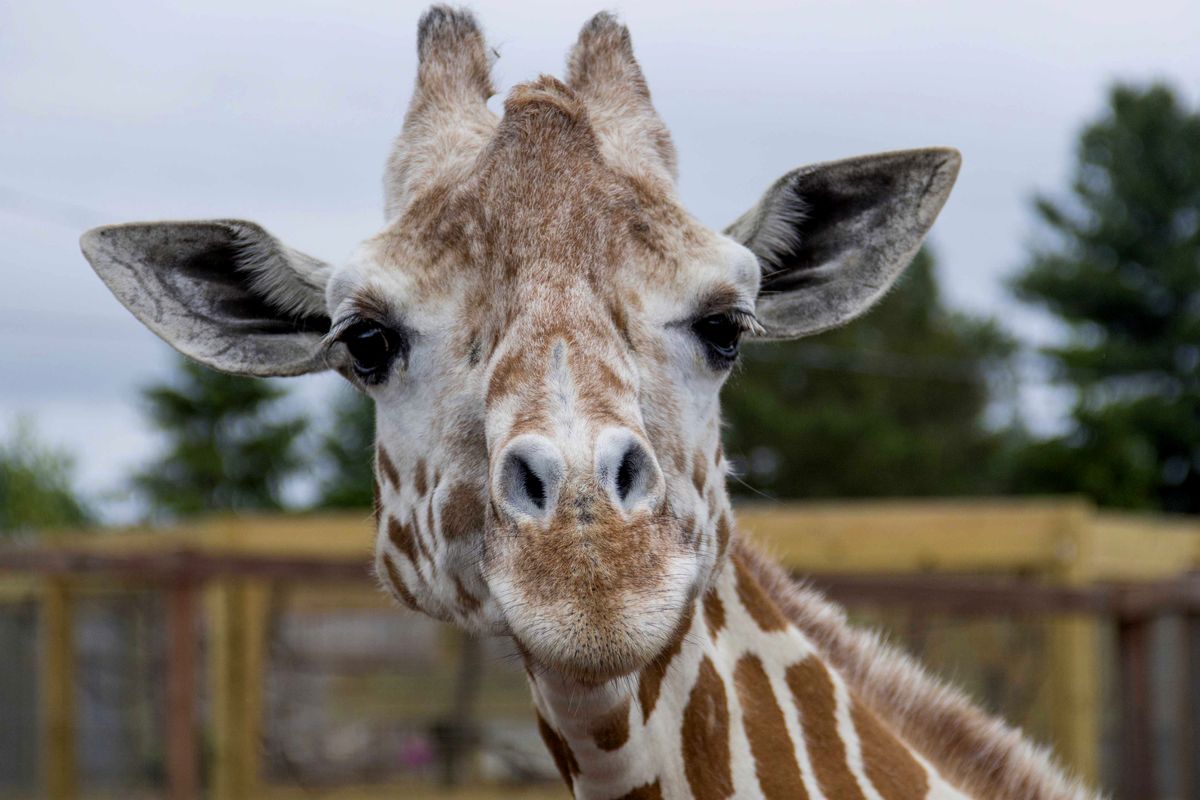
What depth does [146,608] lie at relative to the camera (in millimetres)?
13562

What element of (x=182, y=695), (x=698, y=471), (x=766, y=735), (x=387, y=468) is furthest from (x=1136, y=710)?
(x=387, y=468)

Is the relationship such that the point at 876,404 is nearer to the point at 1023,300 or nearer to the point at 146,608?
the point at 1023,300

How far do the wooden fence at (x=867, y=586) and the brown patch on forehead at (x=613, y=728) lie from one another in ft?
20.8

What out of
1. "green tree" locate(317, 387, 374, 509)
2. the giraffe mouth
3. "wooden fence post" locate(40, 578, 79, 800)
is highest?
the giraffe mouth

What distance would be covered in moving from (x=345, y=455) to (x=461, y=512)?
40741 millimetres

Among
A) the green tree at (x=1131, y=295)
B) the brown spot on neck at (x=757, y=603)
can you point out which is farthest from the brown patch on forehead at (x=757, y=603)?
the green tree at (x=1131, y=295)

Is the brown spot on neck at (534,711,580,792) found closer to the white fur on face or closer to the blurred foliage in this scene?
the white fur on face

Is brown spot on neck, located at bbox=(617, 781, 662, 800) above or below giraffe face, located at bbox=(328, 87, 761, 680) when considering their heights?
below

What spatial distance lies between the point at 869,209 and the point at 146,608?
11650 millimetres

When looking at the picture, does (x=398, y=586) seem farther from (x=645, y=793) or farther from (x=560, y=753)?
(x=645, y=793)

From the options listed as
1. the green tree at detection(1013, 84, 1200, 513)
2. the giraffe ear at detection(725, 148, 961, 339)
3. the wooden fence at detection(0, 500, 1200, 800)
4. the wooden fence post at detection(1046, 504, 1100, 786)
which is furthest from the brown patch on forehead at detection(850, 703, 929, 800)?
the green tree at detection(1013, 84, 1200, 513)

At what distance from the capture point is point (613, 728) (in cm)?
276

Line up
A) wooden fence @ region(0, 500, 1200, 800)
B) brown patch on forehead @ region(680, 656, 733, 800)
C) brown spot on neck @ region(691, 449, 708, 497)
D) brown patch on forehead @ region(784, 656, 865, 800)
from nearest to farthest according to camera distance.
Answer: brown spot on neck @ region(691, 449, 708, 497)
brown patch on forehead @ region(680, 656, 733, 800)
brown patch on forehead @ region(784, 656, 865, 800)
wooden fence @ region(0, 500, 1200, 800)

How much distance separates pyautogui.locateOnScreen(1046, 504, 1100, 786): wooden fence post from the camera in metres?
11.0
